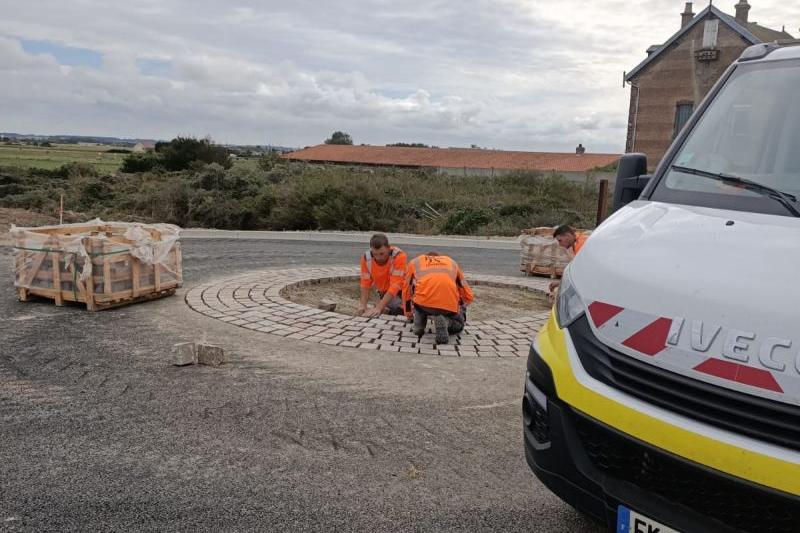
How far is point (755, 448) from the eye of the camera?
1917mm

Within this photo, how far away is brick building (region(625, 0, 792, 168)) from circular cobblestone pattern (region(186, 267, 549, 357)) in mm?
33890

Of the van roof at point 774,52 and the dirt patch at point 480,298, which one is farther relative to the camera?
the dirt patch at point 480,298

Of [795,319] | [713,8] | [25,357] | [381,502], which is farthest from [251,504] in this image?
[713,8]

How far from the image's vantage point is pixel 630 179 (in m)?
3.65

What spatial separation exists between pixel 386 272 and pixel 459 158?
44.0m

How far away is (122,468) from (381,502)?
153 cm

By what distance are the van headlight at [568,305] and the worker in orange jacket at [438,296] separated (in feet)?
12.0

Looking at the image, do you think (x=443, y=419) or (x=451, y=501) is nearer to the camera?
(x=451, y=501)

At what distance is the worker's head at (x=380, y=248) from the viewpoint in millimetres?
7449

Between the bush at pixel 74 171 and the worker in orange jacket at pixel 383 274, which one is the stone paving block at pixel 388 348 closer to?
the worker in orange jacket at pixel 383 274

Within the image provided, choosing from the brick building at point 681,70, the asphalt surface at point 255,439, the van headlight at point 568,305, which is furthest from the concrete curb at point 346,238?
the brick building at point 681,70

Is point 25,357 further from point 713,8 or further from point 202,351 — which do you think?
point 713,8

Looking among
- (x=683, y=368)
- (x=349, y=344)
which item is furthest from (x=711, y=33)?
(x=683, y=368)

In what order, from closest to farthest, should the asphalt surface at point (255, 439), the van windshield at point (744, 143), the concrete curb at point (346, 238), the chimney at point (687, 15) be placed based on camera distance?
the van windshield at point (744, 143), the asphalt surface at point (255, 439), the concrete curb at point (346, 238), the chimney at point (687, 15)
